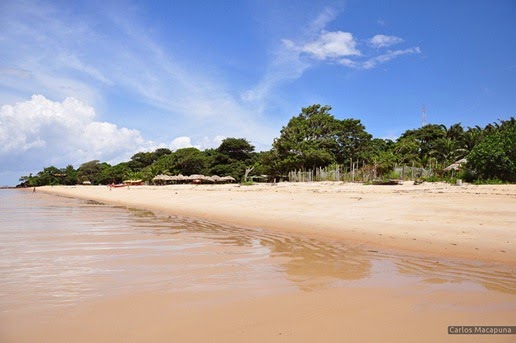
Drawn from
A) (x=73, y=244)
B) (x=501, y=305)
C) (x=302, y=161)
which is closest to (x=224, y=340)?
(x=501, y=305)

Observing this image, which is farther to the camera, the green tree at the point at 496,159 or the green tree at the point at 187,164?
the green tree at the point at 187,164

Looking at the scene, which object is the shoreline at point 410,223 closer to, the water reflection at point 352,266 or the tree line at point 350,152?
the water reflection at point 352,266

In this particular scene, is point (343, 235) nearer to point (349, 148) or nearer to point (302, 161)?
point (302, 161)

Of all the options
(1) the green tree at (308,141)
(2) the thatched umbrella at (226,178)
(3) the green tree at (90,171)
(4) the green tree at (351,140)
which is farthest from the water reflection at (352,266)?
(3) the green tree at (90,171)

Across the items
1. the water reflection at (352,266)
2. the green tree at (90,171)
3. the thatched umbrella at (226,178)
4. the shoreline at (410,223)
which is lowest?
the water reflection at (352,266)

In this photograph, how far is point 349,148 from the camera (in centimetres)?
5022

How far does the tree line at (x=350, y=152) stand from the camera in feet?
76.9

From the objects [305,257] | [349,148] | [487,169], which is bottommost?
[305,257]

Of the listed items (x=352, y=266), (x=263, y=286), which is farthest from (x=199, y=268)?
(x=352, y=266)

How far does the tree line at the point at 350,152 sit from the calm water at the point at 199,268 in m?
20.4

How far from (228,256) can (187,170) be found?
59.7 meters

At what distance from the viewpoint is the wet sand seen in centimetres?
311

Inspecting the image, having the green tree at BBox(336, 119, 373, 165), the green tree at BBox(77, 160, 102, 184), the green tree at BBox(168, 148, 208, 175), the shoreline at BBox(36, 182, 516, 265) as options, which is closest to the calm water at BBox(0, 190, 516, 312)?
the shoreline at BBox(36, 182, 516, 265)

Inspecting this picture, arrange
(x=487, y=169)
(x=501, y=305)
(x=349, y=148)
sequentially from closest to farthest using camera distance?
(x=501, y=305) < (x=487, y=169) < (x=349, y=148)
